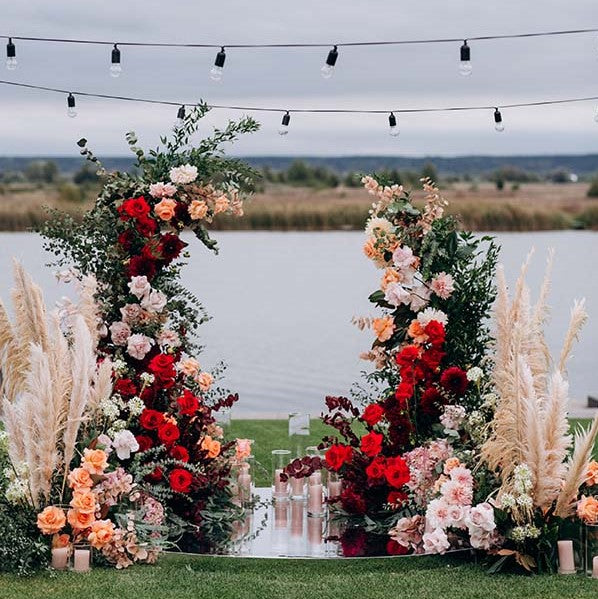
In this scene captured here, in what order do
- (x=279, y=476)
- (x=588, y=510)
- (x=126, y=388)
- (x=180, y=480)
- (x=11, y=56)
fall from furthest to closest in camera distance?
(x=11, y=56), (x=279, y=476), (x=126, y=388), (x=180, y=480), (x=588, y=510)

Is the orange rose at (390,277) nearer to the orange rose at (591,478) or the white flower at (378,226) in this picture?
the white flower at (378,226)

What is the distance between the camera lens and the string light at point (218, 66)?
6883mm

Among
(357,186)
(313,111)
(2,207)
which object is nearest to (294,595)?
(313,111)

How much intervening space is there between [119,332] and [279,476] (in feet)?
3.76

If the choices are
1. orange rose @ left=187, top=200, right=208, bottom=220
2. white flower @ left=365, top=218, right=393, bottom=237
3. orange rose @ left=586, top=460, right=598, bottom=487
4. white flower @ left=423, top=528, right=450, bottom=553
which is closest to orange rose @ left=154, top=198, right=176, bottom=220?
orange rose @ left=187, top=200, right=208, bottom=220

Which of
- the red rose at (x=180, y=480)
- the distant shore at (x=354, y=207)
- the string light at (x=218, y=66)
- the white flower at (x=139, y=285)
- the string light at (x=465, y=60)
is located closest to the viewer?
the red rose at (x=180, y=480)

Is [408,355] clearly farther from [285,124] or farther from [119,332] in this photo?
[285,124]

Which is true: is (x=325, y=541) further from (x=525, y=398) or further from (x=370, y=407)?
(x=525, y=398)

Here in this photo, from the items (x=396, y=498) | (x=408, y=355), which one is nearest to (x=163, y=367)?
(x=408, y=355)

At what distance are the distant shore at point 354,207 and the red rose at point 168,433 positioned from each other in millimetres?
18861

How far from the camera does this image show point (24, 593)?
518 cm

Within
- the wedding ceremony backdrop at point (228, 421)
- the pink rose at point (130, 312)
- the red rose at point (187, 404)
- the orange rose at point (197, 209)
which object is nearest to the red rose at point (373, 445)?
the wedding ceremony backdrop at point (228, 421)

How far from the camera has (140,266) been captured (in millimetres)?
6492

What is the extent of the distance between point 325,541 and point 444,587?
973mm
